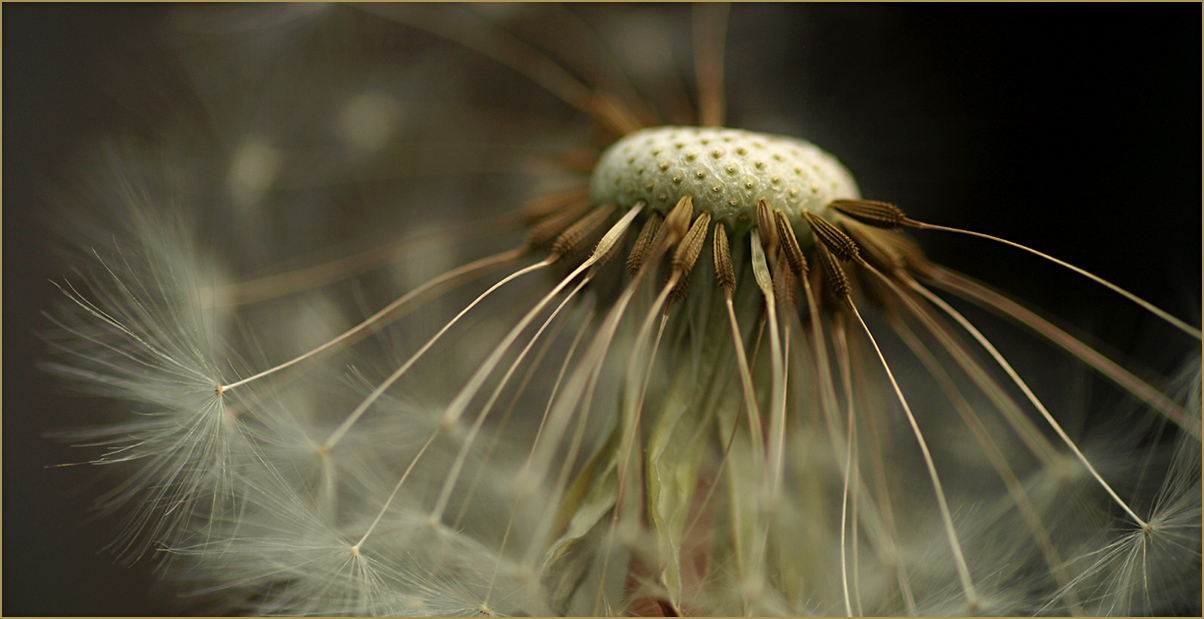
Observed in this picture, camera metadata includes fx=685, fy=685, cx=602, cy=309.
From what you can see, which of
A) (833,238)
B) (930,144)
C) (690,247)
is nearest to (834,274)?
(833,238)

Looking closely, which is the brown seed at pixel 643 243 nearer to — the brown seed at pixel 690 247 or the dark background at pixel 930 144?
the brown seed at pixel 690 247

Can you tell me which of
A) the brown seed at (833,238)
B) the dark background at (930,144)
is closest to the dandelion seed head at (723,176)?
the brown seed at (833,238)

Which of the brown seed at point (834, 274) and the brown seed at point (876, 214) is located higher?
the brown seed at point (876, 214)

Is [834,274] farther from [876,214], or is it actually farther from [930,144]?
[930,144]

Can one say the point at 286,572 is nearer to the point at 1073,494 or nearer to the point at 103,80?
the point at 1073,494

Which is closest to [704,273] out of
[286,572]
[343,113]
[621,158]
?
[621,158]

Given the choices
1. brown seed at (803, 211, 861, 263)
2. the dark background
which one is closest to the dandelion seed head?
brown seed at (803, 211, 861, 263)

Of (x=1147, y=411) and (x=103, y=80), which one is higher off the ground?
(x=103, y=80)

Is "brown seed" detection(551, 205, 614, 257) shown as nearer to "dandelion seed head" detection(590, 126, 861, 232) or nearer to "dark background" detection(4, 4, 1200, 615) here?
"dandelion seed head" detection(590, 126, 861, 232)
